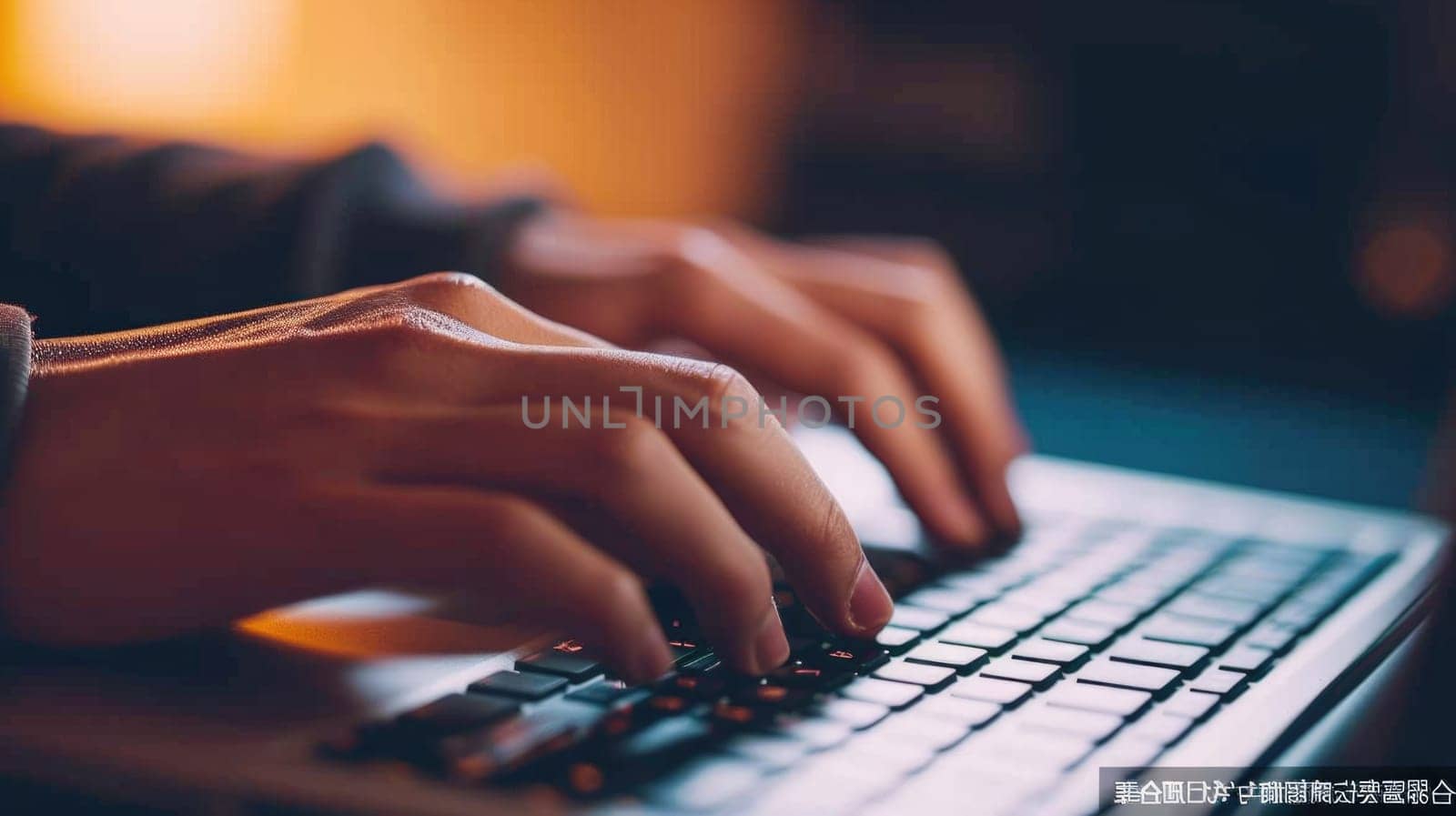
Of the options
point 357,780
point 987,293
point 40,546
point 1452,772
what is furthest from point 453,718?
point 987,293

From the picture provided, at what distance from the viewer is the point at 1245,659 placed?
42 cm

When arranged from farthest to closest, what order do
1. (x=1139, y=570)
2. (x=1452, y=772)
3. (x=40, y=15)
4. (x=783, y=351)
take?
(x=40, y=15)
(x=783, y=351)
(x=1139, y=570)
(x=1452, y=772)

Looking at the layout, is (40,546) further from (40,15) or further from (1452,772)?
(40,15)

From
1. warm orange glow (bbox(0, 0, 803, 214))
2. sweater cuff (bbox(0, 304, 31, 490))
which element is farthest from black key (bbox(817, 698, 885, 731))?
warm orange glow (bbox(0, 0, 803, 214))

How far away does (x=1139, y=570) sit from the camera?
555 mm

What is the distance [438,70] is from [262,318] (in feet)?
4.73

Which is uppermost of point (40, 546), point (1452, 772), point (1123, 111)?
point (1123, 111)

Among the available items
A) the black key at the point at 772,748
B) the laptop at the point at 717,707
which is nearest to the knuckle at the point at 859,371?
the laptop at the point at 717,707

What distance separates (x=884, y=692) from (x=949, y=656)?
51 millimetres

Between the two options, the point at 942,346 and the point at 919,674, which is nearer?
the point at 919,674

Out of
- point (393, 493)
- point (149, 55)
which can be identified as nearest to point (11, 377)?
point (393, 493)

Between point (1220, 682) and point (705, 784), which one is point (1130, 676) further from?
point (705, 784)

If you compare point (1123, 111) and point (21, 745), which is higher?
point (1123, 111)

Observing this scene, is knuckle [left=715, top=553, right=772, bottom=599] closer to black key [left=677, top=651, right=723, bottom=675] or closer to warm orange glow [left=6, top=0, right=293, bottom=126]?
black key [left=677, top=651, right=723, bottom=675]
